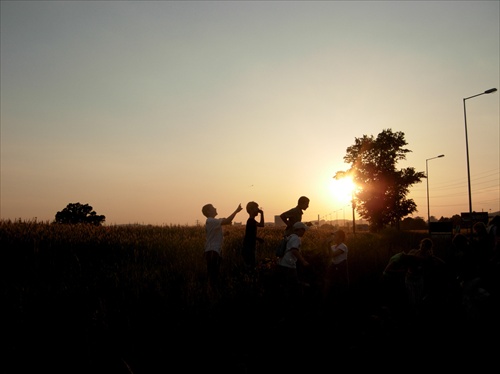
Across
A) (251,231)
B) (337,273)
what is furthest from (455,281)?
(251,231)

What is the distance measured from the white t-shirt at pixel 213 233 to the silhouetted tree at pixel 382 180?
44.9 meters

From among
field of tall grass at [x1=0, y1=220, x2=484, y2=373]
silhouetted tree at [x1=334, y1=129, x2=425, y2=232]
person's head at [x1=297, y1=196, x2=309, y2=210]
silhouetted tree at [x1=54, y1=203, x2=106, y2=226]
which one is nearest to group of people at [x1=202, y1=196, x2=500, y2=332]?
person's head at [x1=297, y1=196, x2=309, y2=210]

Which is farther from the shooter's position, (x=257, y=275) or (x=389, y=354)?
(x=257, y=275)

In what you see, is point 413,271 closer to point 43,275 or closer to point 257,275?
point 257,275

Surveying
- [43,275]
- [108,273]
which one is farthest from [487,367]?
[43,275]

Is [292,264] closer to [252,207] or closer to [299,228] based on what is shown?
[299,228]

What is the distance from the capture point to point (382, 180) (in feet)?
172

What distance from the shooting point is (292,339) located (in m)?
6.64

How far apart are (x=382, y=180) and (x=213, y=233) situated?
46.2 meters

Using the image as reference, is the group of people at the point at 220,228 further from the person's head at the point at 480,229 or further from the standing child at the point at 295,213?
the person's head at the point at 480,229

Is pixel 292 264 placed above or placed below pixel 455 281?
above

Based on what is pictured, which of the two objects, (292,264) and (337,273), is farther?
(337,273)

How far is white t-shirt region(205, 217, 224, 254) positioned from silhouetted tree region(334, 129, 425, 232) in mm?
44895

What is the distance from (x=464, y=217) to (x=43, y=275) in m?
28.9
